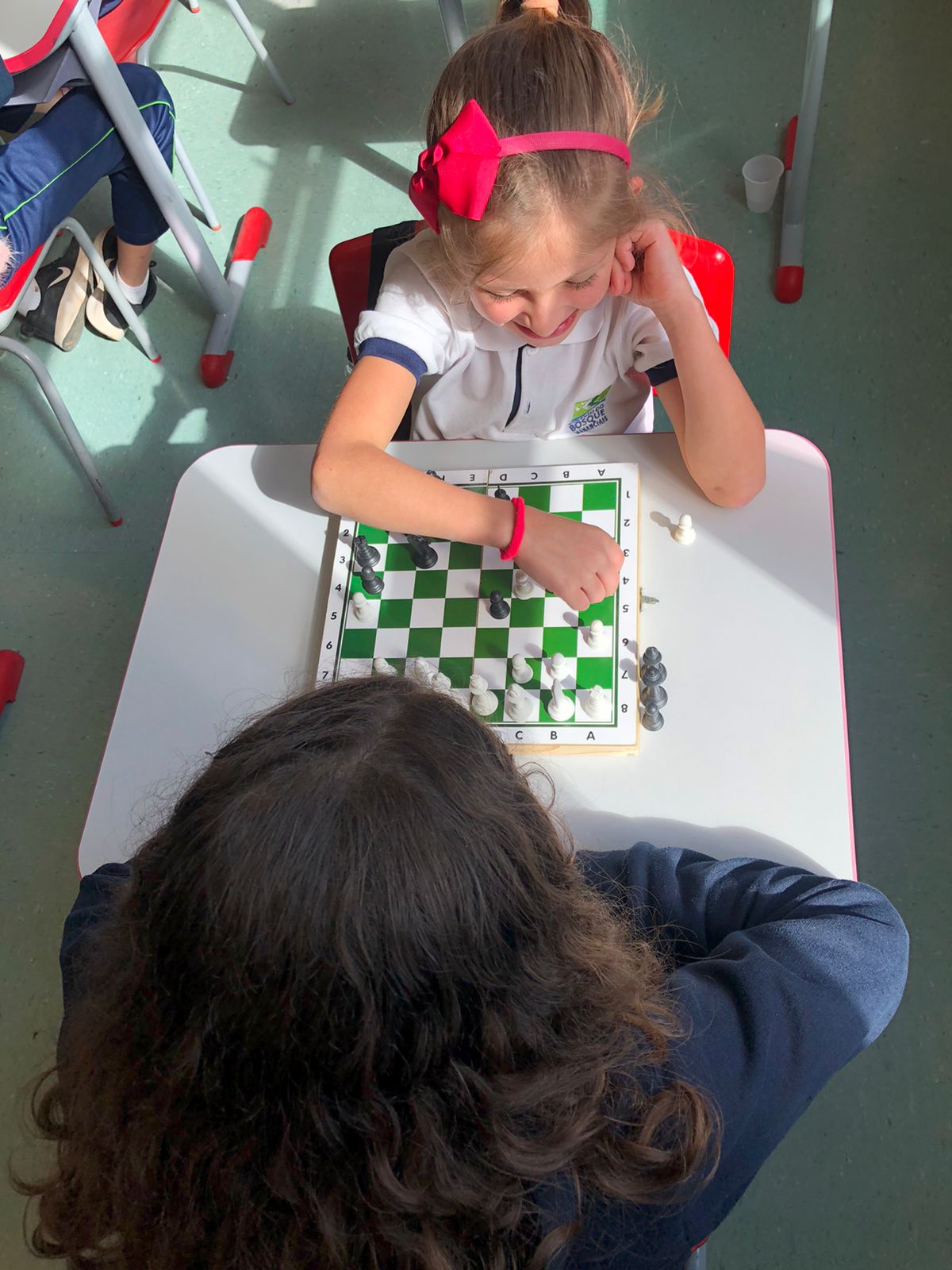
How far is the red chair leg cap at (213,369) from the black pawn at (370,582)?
53.8 inches

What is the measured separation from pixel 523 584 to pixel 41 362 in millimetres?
1496

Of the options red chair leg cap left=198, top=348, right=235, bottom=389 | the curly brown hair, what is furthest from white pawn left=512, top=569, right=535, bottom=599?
red chair leg cap left=198, top=348, right=235, bottom=389

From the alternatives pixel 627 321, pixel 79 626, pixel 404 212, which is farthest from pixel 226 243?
pixel 627 321

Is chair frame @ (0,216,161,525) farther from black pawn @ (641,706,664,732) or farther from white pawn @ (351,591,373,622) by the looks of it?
black pawn @ (641,706,664,732)

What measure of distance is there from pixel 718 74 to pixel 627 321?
1.67 metres

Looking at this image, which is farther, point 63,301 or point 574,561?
point 63,301

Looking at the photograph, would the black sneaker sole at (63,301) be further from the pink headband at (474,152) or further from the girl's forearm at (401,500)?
the pink headband at (474,152)

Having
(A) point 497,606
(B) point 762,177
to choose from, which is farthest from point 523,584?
(B) point 762,177

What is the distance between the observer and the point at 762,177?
223 centimetres

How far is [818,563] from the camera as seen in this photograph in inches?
43.5

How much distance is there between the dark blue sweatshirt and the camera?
759 millimetres

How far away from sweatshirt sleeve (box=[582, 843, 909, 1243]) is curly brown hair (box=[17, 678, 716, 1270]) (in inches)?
2.7

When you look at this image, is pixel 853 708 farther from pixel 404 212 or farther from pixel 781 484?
pixel 404 212

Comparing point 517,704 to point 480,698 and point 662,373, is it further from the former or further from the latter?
point 662,373
